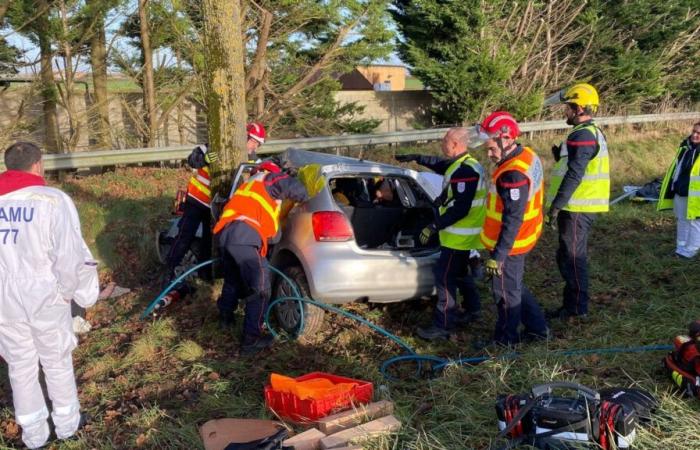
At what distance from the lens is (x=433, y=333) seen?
16.2 feet

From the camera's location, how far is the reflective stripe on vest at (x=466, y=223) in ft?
15.6

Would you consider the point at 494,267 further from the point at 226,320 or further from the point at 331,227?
the point at 226,320

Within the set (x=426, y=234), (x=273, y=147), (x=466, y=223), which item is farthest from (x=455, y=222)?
(x=273, y=147)

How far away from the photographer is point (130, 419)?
377 cm

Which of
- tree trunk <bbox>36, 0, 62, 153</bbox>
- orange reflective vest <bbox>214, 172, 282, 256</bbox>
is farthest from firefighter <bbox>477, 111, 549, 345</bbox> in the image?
tree trunk <bbox>36, 0, 62, 153</bbox>

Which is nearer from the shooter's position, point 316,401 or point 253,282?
point 316,401

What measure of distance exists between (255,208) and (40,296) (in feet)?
5.65

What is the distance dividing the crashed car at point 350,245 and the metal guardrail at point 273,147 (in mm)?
4323

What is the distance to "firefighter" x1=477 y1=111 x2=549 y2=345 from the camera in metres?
4.28

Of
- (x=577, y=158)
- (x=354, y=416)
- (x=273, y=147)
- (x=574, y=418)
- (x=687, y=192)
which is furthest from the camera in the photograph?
(x=273, y=147)

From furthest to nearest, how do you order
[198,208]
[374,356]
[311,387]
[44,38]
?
[44,38]
[198,208]
[374,356]
[311,387]

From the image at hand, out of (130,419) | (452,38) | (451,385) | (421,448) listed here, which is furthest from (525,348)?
(452,38)

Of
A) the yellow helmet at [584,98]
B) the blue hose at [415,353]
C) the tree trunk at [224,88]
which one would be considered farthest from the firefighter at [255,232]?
the yellow helmet at [584,98]

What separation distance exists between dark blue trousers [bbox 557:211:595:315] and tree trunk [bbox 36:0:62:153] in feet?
27.8
